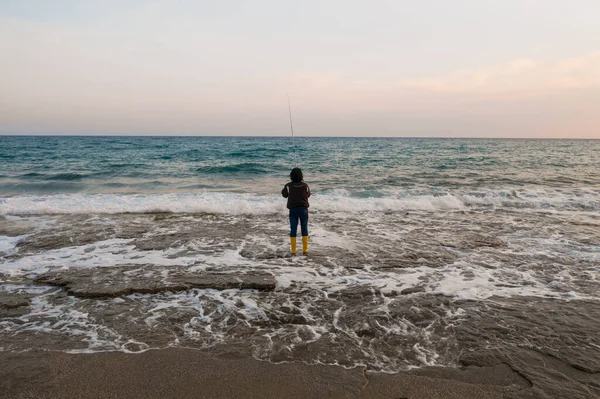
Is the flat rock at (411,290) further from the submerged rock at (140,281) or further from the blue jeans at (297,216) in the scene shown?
the blue jeans at (297,216)

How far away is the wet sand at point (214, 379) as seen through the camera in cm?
314

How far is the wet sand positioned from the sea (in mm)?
205

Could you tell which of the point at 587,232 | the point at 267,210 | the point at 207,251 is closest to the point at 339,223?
the point at 267,210

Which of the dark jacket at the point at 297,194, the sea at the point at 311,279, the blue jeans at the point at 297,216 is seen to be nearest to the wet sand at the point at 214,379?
the sea at the point at 311,279

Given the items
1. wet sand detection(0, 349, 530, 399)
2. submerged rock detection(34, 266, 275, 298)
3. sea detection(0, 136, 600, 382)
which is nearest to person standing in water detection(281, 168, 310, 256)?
sea detection(0, 136, 600, 382)

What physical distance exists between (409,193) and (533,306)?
11.3m

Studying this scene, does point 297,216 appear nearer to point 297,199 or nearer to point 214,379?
point 297,199

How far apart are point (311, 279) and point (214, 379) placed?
287 centimetres

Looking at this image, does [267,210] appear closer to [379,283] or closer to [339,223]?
[339,223]

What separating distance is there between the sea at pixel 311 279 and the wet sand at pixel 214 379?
8.1 inches

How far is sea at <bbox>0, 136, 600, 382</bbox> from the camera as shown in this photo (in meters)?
4.02

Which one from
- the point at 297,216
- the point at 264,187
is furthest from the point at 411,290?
the point at 264,187

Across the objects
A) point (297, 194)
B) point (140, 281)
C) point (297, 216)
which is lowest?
point (140, 281)

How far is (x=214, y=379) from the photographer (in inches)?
131
